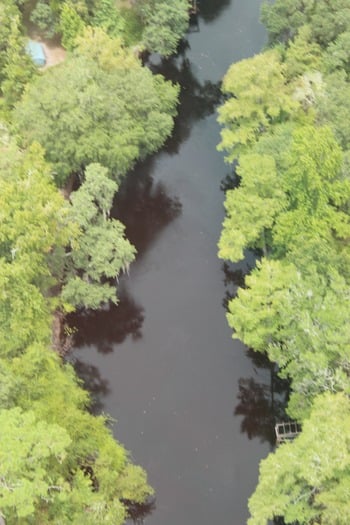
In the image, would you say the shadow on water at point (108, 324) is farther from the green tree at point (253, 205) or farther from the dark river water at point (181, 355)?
the green tree at point (253, 205)

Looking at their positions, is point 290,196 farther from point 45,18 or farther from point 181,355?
point 45,18

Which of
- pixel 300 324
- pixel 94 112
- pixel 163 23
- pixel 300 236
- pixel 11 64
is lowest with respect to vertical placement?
pixel 300 324

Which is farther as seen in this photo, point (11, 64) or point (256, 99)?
point (11, 64)

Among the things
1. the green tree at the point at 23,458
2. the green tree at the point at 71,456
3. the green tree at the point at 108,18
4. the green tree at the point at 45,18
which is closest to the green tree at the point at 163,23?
the green tree at the point at 108,18

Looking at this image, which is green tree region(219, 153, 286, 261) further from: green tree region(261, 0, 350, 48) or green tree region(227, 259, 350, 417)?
green tree region(261, 0, 350, 48)

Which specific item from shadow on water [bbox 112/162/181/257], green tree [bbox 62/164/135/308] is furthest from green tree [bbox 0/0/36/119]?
green tree [bbox 62/164/135/308]

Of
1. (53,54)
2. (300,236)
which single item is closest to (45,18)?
(53,54)

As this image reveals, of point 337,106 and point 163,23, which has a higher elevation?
point 163,23
